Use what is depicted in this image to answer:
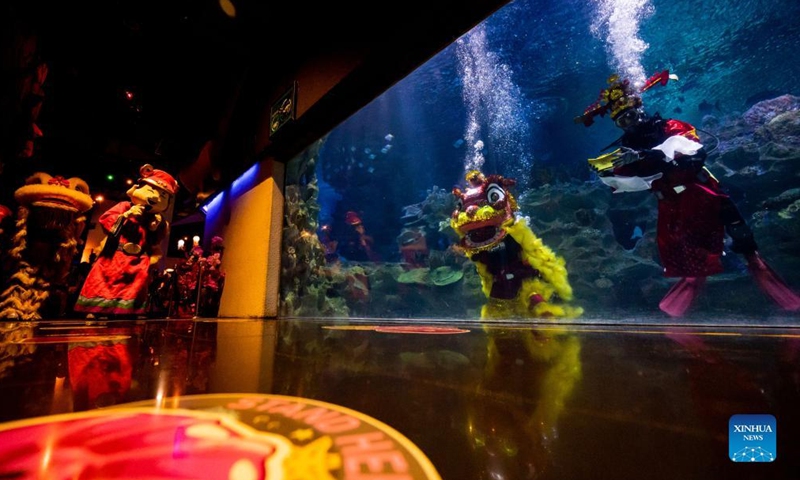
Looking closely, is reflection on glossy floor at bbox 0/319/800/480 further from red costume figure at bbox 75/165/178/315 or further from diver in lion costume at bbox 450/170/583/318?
diver in lion costume at bbox 450/170/583/318

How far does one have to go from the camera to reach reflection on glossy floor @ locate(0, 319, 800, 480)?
1.50 ft

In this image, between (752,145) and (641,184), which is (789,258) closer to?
(752,145)

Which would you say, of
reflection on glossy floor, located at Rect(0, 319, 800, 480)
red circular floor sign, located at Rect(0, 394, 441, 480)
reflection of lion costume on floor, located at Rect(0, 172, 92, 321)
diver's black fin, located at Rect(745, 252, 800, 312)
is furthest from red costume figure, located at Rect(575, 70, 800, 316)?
reflection of lion costume on floor, located at Rect(0, 172, 92, 321)

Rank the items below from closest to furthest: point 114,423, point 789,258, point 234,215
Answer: point 114,423, point 234,215, point 789,258

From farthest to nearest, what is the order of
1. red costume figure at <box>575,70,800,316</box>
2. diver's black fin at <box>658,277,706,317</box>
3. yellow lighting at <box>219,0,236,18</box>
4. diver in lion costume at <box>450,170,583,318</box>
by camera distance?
diver's black fin at <box>658,277,706,317</box> → red costume figure at <box>575,70,800,316</box> → diver in lion costume at <box>450,170,583,318</box> → yellow lighting at <box>219,0,236,18</box>

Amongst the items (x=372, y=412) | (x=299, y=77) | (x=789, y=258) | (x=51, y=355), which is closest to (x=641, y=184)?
(x=789, y=258)

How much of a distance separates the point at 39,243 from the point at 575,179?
1336cm

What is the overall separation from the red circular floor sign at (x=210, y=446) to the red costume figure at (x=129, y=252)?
3.90 meters

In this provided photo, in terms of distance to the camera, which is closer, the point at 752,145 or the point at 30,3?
the point at 30,3

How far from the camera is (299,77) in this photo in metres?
4.30

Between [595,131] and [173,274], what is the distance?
16.4 meters

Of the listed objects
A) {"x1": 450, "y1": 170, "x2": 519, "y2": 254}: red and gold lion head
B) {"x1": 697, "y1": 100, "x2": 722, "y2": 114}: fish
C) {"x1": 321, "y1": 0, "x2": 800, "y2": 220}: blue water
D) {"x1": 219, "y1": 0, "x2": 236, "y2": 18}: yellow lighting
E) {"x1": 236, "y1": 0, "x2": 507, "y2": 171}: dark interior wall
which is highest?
{"x1": 321, "y1": 0, "x2": 800, "y2": 220}: blue water

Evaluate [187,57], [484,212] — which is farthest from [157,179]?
[484,212]

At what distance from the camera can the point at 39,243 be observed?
12.2 feet
